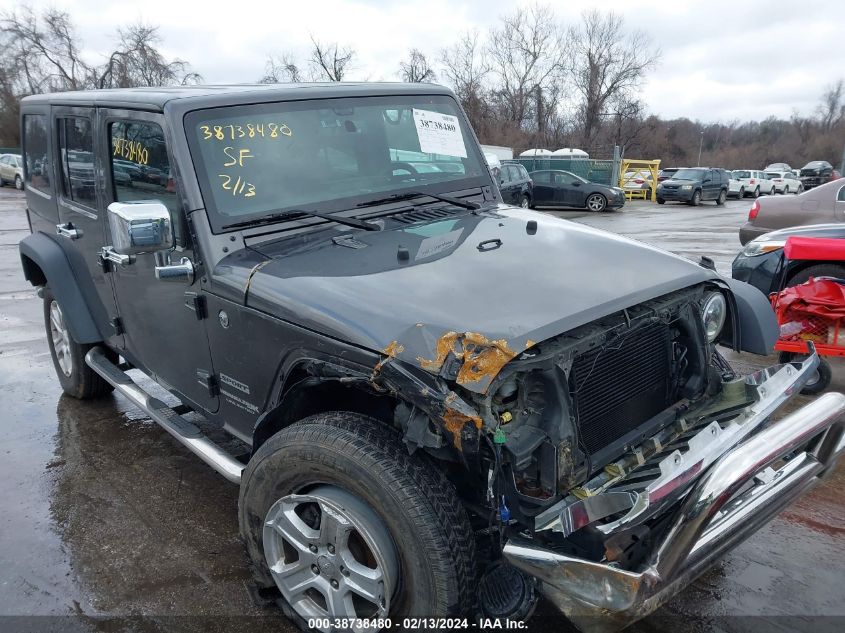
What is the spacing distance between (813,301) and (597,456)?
354 centimetres

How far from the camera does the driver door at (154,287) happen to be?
10.0 feet

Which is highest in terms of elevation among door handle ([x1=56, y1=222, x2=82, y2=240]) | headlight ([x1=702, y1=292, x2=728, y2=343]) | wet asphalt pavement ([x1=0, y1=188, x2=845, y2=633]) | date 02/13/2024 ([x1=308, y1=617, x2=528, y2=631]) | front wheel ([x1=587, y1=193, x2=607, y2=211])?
door handle ([x1=56, y1=222, x2=82, y2=240])

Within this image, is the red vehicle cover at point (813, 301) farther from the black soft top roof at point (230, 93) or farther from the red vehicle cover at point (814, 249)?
the black soft top roof at point (230, 93)

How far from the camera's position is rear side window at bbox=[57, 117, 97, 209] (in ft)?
12.6

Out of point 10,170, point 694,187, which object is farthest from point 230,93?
point 10,170

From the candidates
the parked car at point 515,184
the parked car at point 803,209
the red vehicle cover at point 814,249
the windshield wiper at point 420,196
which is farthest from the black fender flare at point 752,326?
the parked car at point 515,184

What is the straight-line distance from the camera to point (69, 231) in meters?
4.17

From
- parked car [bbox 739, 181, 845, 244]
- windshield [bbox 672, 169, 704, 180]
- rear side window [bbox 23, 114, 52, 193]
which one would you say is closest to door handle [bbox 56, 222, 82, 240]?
rear side window [bbox 23, 114, 52, 193]

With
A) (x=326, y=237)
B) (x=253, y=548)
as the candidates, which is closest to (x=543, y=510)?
(x=253, y=548)

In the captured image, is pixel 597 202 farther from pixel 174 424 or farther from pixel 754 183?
pixel 174 424

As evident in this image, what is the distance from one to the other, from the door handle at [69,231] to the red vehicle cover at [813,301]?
5.02 metres

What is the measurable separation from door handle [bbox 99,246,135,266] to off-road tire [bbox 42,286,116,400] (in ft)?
3.97

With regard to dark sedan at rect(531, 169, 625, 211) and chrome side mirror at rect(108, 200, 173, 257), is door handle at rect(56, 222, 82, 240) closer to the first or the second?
chrome side mirror at rect(108, 200, 173, 257)

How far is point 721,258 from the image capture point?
1176 centimetres
